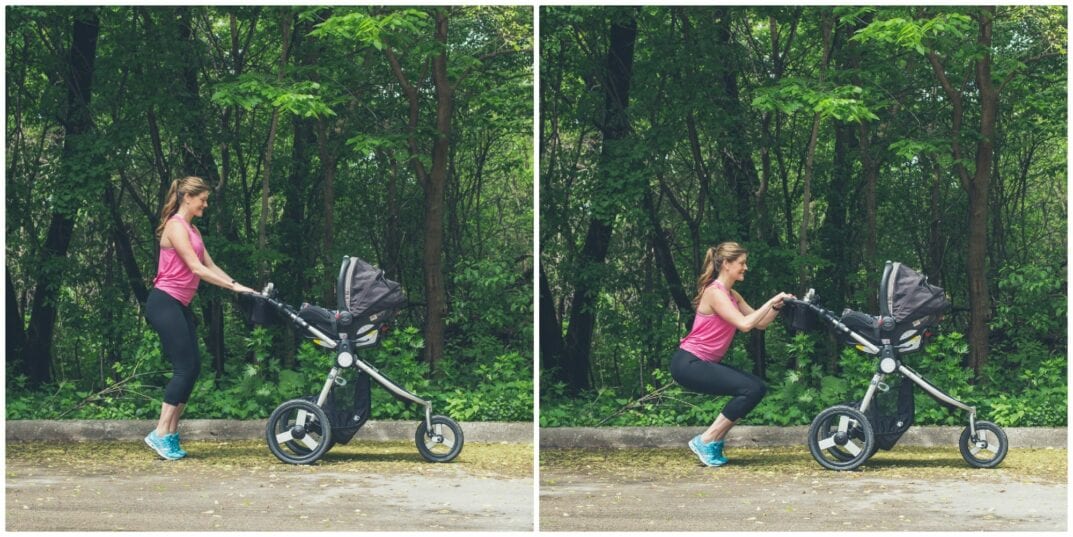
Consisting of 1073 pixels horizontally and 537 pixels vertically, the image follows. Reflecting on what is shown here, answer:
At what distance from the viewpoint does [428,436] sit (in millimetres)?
7949

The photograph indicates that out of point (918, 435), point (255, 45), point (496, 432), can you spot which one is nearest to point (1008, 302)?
point (918, 435)

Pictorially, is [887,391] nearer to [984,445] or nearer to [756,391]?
[984,445]

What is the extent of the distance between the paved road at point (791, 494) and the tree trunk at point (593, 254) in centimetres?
109

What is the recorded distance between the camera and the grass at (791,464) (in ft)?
24.9

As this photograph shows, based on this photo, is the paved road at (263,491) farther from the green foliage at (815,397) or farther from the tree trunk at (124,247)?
the tree trunk at (124,247)

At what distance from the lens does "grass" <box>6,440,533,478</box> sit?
25.2ft

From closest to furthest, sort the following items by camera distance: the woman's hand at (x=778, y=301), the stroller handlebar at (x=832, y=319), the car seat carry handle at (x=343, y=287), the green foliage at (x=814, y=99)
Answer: the woman's hand at (x=778, y=301) → the stroller handlebar at (x=832, y=319) → the car seat carry handle at (x=343, y=287) → the green foliage at (x=814, y=99)

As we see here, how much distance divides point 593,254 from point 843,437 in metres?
2.48

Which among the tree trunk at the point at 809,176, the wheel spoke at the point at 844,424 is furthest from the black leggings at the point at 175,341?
the tree trunk at the point at 809,176

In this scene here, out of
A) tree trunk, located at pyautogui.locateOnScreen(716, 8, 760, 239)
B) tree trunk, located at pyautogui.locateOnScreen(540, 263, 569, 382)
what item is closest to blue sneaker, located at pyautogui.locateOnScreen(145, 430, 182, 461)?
tree trunk, located at pyautogui.locateOnScreen(540, 263, 569, 382)

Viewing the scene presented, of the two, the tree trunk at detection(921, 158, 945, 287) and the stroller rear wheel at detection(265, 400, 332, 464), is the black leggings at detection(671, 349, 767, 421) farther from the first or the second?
the tree trunk at detection(921, 158, 945, 287)

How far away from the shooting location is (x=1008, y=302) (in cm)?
1005

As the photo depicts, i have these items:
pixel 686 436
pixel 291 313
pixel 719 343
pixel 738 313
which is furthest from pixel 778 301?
pixel 291 313

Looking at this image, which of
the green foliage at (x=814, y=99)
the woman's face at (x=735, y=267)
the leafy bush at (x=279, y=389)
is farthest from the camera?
the leafy bush at (x=279, y=389)
